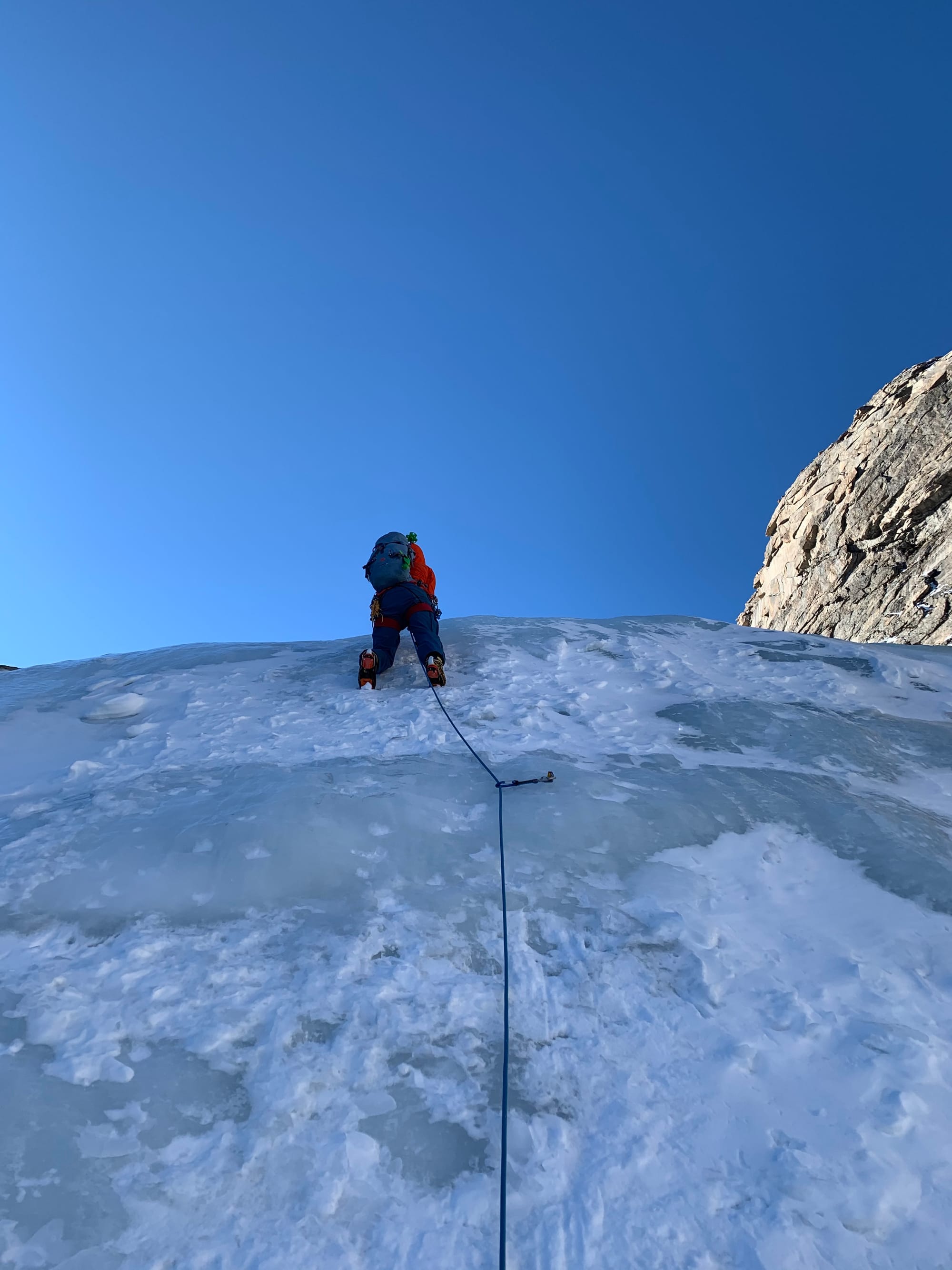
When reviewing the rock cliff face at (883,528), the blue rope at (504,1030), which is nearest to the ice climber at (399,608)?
the blue rope at (504,1030)

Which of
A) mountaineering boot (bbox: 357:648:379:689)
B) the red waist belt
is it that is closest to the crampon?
mountaineering boot (bbox: 357:648:379:689)

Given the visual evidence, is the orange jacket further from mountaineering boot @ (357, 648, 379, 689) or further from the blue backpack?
mountaineering boot @ (357, 648, 379, 689)

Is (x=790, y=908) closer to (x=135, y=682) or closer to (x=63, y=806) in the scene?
(x=63, y=806)

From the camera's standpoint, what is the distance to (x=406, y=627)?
576 cm

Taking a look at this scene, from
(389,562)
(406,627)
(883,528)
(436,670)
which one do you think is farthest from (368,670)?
(883,528)

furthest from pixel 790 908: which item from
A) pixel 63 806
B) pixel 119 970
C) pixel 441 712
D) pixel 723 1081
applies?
Result: pixel 63 806

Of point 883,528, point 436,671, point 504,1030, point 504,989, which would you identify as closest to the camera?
point 504,1030

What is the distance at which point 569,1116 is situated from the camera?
1.61 metres

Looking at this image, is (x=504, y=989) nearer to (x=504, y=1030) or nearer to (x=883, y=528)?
(x=504, y=1030)

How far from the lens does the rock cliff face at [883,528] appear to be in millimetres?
13062

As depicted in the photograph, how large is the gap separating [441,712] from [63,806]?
2.18 m

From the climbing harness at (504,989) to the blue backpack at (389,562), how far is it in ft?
7.97

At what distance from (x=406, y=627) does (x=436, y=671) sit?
824mm

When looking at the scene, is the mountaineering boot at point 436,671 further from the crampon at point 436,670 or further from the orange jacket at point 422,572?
the orange jacket at point 422,572
